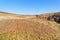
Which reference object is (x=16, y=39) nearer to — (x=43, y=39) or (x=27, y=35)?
(x=27, y=35)

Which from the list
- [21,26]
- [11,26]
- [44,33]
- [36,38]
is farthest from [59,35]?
[11,26]

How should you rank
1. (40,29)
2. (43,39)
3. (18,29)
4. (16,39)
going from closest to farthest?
1. (16,39)
2. (43,39)
3. (18,29)
4. (40,29)

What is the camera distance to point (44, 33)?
1530 cm

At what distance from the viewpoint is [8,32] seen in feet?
46.2

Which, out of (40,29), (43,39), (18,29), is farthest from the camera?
(40,29)

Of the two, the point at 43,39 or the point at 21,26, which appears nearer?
the point at 43,39

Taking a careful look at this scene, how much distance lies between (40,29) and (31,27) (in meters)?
1.06

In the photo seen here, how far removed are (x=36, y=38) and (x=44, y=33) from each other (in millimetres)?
1559

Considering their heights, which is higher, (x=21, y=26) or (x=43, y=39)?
(x=21, y=26)

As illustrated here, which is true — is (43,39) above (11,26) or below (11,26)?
below

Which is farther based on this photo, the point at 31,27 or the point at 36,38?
the point at 31,27

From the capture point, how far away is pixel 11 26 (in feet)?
51.0

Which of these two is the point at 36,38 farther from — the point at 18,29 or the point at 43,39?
the point at 18,29

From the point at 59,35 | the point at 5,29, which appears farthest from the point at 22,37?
the point at 59,35
